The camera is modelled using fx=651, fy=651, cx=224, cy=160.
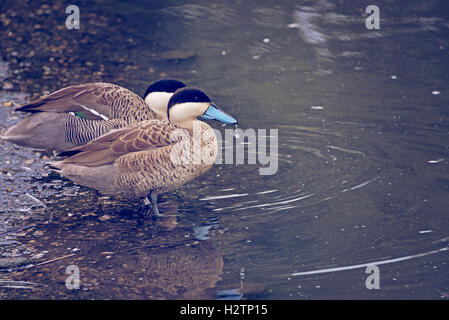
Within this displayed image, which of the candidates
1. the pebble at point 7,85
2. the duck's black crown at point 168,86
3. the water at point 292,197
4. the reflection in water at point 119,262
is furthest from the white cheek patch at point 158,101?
the pebble at point 7,85

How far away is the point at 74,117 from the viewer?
6.98 meters

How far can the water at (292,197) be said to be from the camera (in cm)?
511

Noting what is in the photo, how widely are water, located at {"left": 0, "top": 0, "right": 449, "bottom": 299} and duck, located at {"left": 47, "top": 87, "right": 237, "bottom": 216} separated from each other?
35 centimetres

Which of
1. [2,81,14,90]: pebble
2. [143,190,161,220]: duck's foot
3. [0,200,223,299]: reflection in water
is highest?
[2,81,14,90]: pebble

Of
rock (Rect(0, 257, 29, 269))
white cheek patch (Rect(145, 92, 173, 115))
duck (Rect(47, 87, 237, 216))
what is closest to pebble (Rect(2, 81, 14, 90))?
white cheek patch (Rect(145, 92, 173, 115))

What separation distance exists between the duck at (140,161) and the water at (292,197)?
347 millimetres

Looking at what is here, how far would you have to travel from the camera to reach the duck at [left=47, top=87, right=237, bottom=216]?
6004mm

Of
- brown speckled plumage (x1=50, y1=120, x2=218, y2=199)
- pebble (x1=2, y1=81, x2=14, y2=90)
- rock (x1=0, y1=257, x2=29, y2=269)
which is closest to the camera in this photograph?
rock (x1=0, y1=257, x2=29, y2=269)

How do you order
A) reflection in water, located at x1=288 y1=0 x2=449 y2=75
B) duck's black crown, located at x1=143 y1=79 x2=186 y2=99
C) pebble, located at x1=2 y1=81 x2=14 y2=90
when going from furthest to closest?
reflection in water, located at x1=288 y1=0 x2=449 y2=75, pebble, located at x1=2 y1=81 x2=14 y2=90, duck's black crown, located at x1=143 y1=79 x2=186 y2=99

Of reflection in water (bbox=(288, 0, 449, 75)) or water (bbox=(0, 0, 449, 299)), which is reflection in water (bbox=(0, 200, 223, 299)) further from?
reflection in water (bbox=(288, 0, 449, 75))

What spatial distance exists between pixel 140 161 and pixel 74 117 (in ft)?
4.46

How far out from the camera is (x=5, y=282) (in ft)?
16.9

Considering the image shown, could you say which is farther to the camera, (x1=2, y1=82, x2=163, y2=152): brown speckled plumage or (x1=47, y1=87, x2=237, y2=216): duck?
(x1=2, y1=82, x2=163, y2=152): brown speckled plumage
